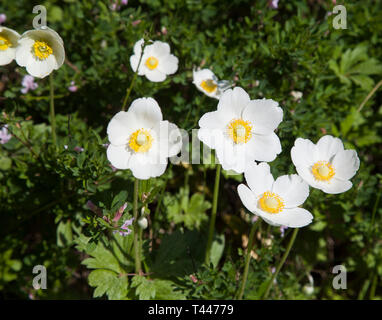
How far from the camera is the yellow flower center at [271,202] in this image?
1.85 m

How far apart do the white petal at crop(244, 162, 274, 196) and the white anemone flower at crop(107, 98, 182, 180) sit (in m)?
0.38

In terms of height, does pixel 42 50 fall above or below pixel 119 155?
above

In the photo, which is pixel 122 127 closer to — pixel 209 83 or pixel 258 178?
pixel 258 178

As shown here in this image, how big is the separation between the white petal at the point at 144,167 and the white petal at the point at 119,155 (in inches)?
1.0

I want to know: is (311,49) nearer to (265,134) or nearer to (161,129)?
(265,134)

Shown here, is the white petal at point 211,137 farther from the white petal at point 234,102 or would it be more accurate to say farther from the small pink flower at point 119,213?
the small pink flower at point 119,213

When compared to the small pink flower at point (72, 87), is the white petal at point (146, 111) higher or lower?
lower

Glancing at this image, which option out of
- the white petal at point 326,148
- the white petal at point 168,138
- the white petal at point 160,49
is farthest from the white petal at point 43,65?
the white petal at point 326,148

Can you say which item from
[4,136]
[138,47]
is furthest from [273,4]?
[4,136]

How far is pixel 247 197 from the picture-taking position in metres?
1.84

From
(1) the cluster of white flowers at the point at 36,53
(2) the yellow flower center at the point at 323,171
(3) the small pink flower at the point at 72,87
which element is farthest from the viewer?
(3) the small pink flower at the point at 72,87

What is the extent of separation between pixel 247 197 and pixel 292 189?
0.79 feet

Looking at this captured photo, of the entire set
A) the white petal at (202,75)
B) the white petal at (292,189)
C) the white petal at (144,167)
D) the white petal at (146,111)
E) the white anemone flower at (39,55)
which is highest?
the white anemone flower at (39,55)

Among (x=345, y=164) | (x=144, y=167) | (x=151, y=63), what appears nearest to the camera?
(x=144, y=167)
